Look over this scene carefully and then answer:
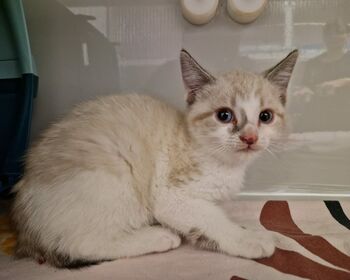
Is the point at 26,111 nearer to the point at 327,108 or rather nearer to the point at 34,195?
the point at 34,195

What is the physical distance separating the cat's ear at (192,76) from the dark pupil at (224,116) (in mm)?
123

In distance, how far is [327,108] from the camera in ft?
5.09

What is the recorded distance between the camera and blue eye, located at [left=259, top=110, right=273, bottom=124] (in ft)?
3.85

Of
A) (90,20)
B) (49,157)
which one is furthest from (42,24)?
(49,157)

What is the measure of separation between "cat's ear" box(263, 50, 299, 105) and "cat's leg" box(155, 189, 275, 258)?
1.48 ft

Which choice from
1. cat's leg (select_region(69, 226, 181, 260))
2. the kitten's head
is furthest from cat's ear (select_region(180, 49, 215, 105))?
cat's leg (select_region(69, 226, 181, 260))

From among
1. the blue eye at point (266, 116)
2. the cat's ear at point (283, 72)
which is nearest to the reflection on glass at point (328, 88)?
the cat's ear at point (283, 72)

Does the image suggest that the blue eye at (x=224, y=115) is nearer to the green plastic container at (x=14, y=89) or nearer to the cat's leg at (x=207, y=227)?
the cat's leg at (x=207, y=227)

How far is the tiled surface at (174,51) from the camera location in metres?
1.47

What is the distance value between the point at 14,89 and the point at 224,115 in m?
0.74

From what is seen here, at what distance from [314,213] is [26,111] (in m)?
1.12

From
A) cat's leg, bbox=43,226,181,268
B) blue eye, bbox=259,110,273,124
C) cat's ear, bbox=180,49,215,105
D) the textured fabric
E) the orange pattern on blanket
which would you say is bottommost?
the orange pattern on blanket

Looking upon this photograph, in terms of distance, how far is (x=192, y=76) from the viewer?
4.03 feet

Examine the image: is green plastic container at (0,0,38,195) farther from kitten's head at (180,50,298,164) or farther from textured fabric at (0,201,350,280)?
kitten's head at (180,50,298,164)
